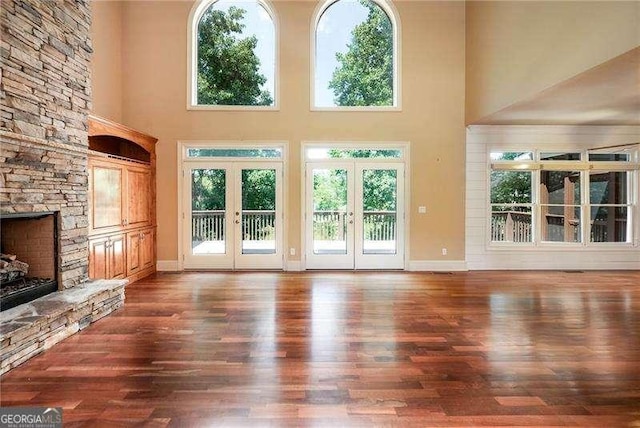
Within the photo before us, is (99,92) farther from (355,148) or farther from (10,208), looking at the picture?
(355,148)

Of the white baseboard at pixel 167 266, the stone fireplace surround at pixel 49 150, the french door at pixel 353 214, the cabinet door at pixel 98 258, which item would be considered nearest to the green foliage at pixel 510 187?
the french door at pixel 353 214

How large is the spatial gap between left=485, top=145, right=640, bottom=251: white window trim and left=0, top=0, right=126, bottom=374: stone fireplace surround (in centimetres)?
632

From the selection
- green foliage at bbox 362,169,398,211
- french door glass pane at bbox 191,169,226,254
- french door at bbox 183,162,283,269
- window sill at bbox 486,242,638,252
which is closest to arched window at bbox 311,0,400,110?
green foliage at bbox 362,169,398,211

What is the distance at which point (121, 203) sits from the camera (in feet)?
17.9

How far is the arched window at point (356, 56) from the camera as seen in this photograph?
6719 millimetres

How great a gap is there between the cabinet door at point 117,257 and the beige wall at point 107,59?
2.08 meters

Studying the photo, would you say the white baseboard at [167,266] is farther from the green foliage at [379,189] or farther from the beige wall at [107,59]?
the green foliage at [379,189]

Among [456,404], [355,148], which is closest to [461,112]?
[355,148]

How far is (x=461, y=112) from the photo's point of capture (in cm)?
669

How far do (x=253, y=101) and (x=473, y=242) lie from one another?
482cm

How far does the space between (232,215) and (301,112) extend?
88.2 inches

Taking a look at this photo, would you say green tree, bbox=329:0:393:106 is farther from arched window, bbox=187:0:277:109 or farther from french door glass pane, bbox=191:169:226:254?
french door glass pane, bbox=191:169:226:254

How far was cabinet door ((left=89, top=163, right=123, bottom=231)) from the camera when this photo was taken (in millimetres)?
4789

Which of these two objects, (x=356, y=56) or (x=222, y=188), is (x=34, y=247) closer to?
(x=222, y=188)
